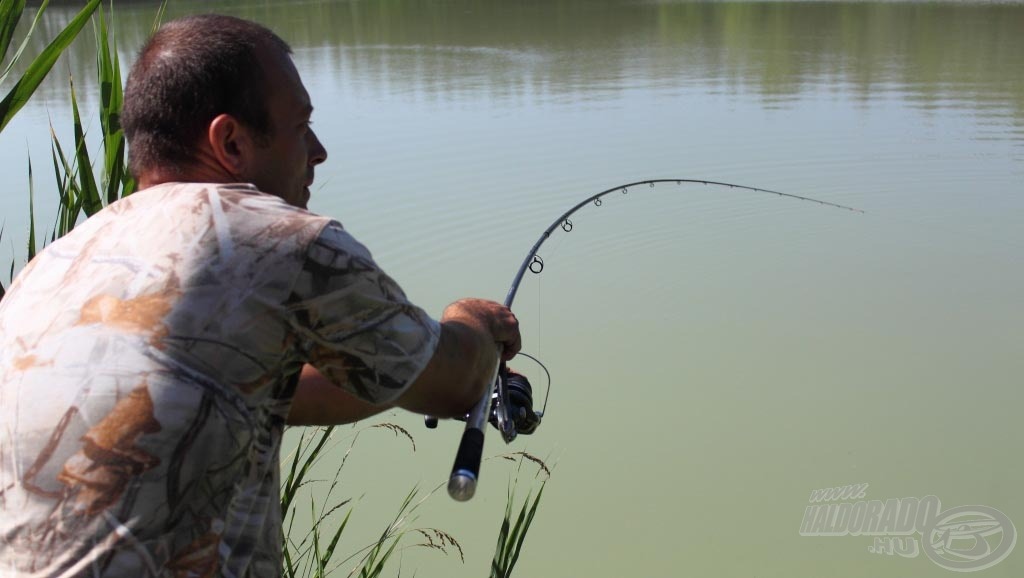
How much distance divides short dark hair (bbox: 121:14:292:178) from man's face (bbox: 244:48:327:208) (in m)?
0.01

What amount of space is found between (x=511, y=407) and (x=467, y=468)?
0.45 meters

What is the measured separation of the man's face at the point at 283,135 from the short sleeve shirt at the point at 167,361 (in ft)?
0.34

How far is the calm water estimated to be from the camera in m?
2.78

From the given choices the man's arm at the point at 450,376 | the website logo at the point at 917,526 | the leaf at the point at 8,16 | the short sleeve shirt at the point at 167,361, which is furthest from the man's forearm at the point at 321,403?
the website logo at the point at 917,526

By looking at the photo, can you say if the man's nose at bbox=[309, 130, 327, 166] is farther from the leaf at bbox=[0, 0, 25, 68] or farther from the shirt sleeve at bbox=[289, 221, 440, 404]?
the leaf at bbox=[0, 0, 25, 68]

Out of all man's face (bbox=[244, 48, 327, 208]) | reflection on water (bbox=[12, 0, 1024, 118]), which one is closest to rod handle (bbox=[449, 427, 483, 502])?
man's face (bbox=[244, 48, 327, 208])

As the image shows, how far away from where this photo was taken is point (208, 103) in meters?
1.02

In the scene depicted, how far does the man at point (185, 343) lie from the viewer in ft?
2.85

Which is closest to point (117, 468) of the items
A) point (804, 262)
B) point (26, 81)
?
point (26, 81)

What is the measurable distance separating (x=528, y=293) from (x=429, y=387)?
10.1 ft

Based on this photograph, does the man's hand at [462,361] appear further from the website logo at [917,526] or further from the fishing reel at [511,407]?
the website logo at [917,526]

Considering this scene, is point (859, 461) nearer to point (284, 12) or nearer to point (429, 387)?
point (429, 387)

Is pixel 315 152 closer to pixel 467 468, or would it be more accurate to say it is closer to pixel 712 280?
pixel 467 468

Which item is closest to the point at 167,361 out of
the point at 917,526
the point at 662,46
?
the point at 917,526
